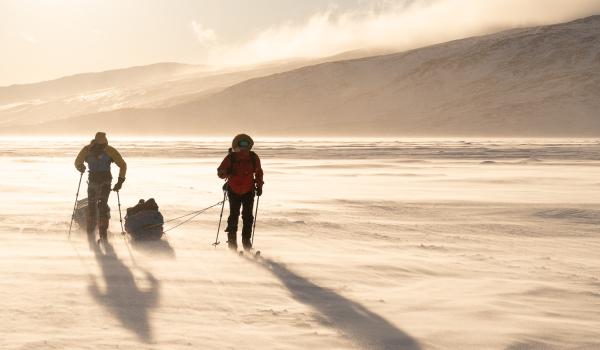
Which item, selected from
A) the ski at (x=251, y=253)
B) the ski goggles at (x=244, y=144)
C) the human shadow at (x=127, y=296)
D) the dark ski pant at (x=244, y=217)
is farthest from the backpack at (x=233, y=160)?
the human shadow at (x=127, y=296)

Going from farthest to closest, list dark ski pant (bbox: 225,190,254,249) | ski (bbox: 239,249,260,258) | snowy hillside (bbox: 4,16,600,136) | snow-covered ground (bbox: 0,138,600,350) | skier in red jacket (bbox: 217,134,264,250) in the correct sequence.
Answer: snowy hillside (bbox: 4,16,600,136) < dark ski pant (bbox: 225,190,254,249) < skier in red jacket (bbox: 217,134,264,250) < ski (bbox: 239,249,260,258) < snow-covered ground (bbox: 0,138,600,350)

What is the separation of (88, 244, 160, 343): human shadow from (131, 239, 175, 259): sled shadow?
0.67m

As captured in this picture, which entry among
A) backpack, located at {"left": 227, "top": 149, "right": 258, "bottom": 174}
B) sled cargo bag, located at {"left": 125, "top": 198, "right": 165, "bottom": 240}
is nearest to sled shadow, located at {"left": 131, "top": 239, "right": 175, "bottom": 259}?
sled cargo bag, located at {"left": 125, "top": 198, "right": 165, "bottom": 240}

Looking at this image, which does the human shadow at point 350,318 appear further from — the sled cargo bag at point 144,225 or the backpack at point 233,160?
the sled cargo bag at point 144,225

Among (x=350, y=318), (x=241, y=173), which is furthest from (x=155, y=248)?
(x=350, y=318)

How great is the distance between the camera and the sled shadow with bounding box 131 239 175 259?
8.55m

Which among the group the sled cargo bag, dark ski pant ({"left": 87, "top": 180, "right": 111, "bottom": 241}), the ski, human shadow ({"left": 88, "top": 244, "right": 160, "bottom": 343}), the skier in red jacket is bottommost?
the ski

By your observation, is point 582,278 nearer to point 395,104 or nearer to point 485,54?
point 395,104

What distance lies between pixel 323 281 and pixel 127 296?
1987mm

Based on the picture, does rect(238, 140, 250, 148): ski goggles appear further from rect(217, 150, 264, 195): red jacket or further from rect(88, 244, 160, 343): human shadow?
rect(88, 244, 160, 343): human shadow

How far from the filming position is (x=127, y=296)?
6309 mm

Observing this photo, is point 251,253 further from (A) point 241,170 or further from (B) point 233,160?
(B) point 233,160

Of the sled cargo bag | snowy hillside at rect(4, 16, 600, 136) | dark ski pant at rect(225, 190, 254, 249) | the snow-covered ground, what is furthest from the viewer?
snowy hillside at rect(4, 16, 600, 136)

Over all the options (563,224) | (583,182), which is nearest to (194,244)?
(563,224)
